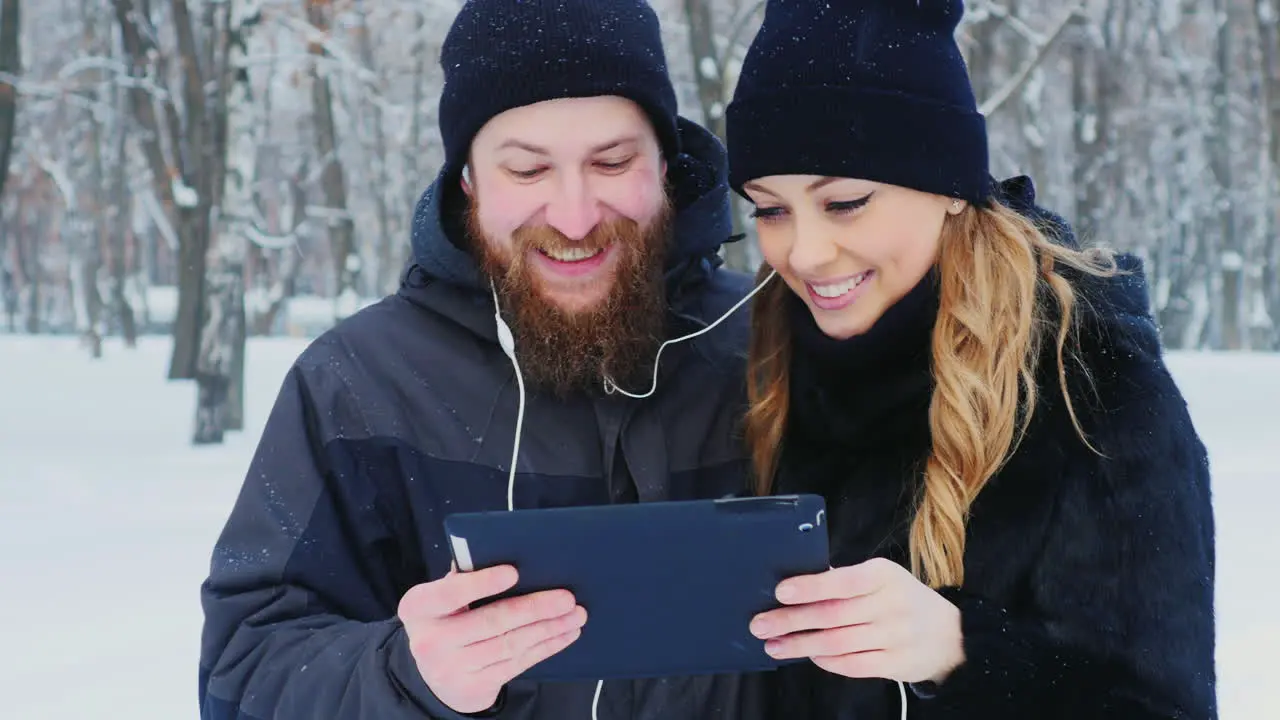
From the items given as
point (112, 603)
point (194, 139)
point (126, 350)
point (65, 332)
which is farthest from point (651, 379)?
point (65, 332)

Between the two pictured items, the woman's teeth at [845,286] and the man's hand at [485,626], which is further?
the woman's teeth at [845,286]

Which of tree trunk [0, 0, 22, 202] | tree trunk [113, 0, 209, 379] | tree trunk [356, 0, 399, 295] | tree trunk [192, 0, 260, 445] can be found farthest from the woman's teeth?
tree trunk [356, 0, 399, 295]

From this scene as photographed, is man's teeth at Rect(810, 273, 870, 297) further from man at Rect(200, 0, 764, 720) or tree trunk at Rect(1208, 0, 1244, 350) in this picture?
tree trunk at Rect(1208, 0, 1244, 350)

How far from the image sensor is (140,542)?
29.7 ft

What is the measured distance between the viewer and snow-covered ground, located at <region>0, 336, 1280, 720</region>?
6207 mm

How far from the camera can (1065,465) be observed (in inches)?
90.0

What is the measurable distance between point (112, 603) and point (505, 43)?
5.97m

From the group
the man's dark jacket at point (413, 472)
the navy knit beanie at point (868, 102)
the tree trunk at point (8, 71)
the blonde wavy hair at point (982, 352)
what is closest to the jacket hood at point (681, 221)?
the man's dark jacket at point (413, 472)

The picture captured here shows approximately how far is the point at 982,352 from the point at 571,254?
0.86m

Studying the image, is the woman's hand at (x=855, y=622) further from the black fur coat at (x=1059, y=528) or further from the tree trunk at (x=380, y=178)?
the tree trunk at (x=380, y=178)

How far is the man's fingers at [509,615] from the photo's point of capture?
200 centimetres

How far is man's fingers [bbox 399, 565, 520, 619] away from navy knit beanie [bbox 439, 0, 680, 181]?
1100 mm

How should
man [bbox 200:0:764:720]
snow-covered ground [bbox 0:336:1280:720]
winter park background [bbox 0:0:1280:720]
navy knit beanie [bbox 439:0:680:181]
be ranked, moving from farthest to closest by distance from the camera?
winter park background [bbox 0:0:1280:720], snow-covered ground [bbox 0:336:1280:720], navy knit beanie [bbox 439:0:680:181], man [bbox 200:0:764:720]

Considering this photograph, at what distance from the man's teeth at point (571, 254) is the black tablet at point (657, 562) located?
0.83 meters
